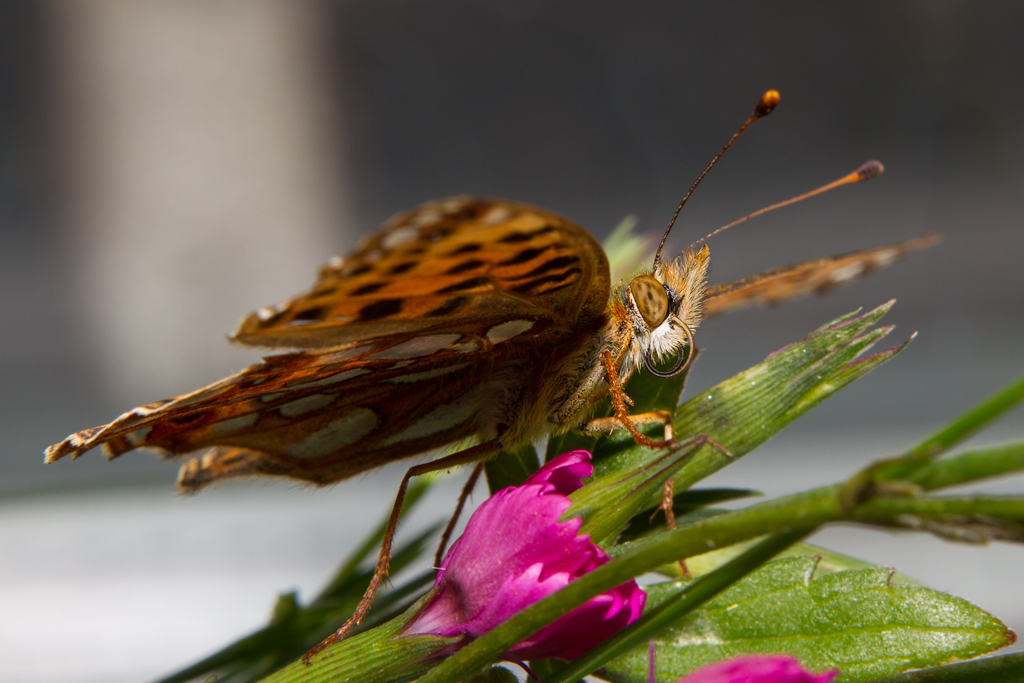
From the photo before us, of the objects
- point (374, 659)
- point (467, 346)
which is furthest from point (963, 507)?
point (467, 346)

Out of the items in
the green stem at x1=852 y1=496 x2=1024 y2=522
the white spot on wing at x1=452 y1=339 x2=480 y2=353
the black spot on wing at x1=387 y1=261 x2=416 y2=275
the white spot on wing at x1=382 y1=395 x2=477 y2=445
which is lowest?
the green stem at x1=852 y1=496 x2=1024 y2=522

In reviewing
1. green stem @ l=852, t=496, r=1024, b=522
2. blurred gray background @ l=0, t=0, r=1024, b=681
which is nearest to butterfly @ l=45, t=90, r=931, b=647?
green stem @ l=852, t=496, r=1024, b=522

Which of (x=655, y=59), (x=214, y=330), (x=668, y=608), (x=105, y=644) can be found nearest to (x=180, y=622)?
(x=105, y=644)

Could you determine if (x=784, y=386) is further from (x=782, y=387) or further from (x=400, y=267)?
(x=400, y=267)

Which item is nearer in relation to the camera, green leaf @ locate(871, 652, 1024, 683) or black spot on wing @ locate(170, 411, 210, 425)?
green leaf @ locate(871, 652, 1024, 683)

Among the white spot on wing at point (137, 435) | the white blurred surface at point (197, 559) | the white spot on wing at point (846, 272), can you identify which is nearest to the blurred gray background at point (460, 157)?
the white blurred surface at point (197, 559)

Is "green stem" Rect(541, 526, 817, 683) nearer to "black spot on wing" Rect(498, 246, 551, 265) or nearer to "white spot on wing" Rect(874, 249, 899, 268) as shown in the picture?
"black spot on wing" Rect(498, 246, 551, 265)
